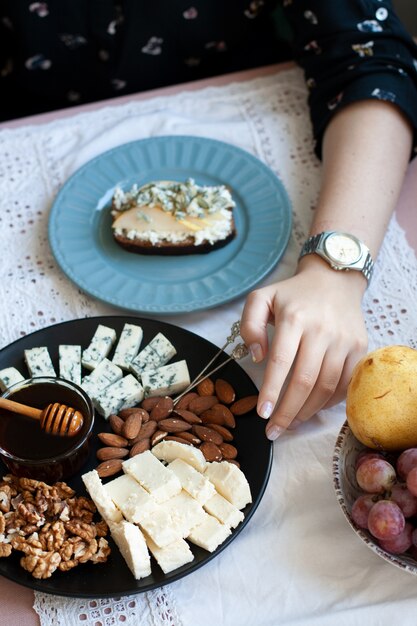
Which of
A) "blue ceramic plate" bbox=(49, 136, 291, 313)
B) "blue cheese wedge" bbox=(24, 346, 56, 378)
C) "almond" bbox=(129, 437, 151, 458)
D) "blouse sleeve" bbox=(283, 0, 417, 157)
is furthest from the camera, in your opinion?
"blouse sleeve" bbox=(283, 0, 417, 157)

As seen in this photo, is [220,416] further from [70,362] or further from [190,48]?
[190,48]

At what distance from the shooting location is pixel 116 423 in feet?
3.51

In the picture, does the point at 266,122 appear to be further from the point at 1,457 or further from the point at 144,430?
the point at 1,457

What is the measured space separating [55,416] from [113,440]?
9 cm

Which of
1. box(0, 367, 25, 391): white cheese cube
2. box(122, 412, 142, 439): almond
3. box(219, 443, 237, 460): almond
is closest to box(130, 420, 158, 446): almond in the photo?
box(122, 412, 142, 439): almond

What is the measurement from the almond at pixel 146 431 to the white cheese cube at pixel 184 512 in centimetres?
12

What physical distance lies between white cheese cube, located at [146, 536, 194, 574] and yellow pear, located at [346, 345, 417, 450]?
27 cm

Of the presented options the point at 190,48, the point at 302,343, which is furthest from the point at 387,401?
the point at 190,48

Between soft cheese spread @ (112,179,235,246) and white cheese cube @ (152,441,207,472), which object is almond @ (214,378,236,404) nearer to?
white cheese cube @ (152,441,207,472)

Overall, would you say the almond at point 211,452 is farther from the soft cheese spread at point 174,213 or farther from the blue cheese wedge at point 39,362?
the soft cheese spread at point 174,213

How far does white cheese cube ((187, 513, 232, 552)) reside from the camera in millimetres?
912

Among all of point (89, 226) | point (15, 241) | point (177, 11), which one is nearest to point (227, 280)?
Result: point (89, 226)

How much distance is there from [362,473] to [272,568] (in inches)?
7.3

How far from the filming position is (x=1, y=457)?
1.03 meters
